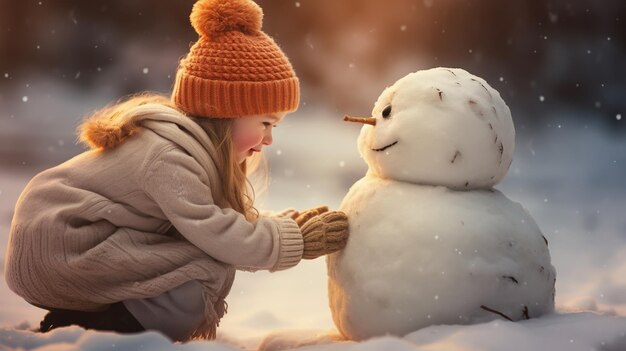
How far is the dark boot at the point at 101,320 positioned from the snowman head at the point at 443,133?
57 cm

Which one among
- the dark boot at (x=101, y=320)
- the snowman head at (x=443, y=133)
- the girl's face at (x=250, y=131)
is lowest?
the dark boot at (x=101, y=320)

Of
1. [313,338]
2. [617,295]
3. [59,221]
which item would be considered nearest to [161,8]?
[59,221]

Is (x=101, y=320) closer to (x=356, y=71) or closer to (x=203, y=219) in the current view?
(x=203, y=219)

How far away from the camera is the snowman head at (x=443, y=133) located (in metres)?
1.36

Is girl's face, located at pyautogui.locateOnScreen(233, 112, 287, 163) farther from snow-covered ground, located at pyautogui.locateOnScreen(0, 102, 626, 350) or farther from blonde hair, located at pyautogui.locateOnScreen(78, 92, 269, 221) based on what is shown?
snow-covered ground, located at pyautogui.locateOnScreen(0, 102, 626, 350)

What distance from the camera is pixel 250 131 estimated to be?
4.88 ft

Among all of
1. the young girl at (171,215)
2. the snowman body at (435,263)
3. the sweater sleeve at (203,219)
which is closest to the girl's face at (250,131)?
the young girl at (171,215)

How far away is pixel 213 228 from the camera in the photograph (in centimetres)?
134

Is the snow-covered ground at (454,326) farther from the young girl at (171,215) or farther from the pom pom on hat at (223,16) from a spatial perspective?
the pom pom on hat at (223,16)

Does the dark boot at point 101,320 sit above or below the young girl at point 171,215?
below

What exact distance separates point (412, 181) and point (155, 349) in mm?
571

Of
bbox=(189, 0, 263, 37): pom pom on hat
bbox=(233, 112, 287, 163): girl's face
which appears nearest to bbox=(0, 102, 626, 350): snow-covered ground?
bbox=(233, 112, 287, 163): girl's face

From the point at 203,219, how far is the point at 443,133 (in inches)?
18.7

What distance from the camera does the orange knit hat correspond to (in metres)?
1.43
